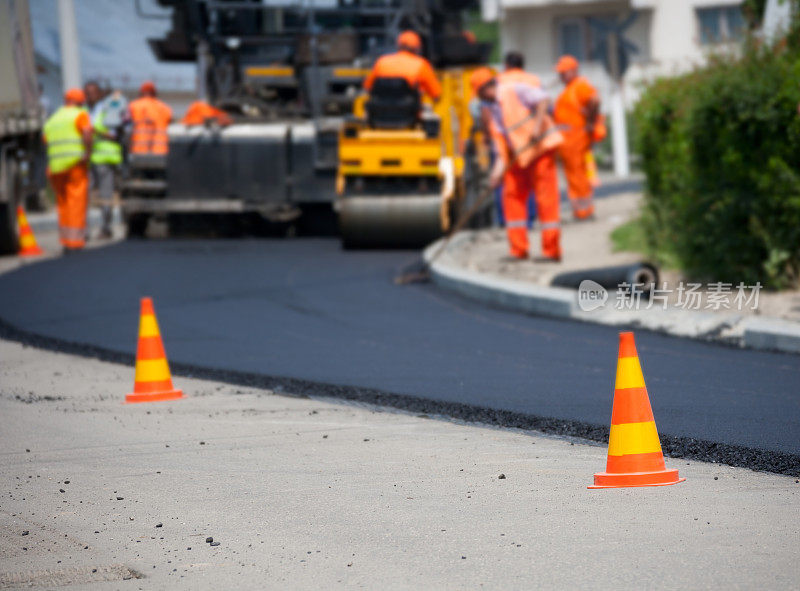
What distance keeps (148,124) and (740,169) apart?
34.5ft

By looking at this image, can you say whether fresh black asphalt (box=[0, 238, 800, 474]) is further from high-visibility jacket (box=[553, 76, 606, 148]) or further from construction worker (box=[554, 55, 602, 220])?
high-visibility jacket (box=[553, 76, 606, 148])

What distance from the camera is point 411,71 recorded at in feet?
53.8

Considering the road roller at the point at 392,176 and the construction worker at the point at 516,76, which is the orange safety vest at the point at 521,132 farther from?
the road roller at the point at 392,176

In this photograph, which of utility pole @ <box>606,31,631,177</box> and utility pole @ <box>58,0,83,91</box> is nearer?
utility pole @ <box>58,0,83,91</box>

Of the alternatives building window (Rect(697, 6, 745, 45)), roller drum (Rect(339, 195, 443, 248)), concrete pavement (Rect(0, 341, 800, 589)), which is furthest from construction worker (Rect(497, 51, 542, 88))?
building window (Rect(697, 6, 745, 45))

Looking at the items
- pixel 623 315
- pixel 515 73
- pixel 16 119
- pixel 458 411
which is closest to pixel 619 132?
pixel 16 119

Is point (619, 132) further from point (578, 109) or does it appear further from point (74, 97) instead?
point (74, 97)

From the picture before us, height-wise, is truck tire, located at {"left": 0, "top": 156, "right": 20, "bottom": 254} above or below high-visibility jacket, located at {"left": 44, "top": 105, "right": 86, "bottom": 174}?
below

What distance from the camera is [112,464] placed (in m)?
6.25

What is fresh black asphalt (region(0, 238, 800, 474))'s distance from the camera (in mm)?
7059

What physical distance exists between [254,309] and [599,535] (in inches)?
305

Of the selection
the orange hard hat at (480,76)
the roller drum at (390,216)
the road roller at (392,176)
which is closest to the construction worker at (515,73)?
the road roller at (392,176)
